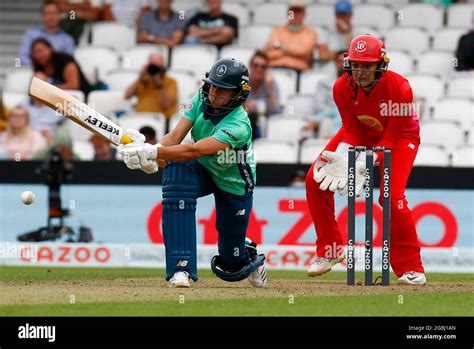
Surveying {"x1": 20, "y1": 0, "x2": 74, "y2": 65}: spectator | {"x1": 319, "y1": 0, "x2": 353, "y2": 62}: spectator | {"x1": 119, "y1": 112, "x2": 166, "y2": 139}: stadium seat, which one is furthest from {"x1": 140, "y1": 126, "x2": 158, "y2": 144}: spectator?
{"x1": 319, "y1": 0, "x2": 353, "y2": 62}: spectator

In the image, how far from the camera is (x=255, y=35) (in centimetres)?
1620

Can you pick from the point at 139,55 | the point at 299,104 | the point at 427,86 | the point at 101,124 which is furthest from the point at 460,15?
the point at 101,124

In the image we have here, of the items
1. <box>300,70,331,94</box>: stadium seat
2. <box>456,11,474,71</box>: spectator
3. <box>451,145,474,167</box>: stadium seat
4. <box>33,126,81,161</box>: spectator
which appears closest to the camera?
<box>451,145,474,167</box>: stadium seat

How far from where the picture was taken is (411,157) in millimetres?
9555

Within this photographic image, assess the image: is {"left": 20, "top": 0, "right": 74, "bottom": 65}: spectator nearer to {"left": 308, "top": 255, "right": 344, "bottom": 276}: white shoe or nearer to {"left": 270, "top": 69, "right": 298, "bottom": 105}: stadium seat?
{"left": 270, "top": 69, "right": 298, "bottom": 105}: stadium seat

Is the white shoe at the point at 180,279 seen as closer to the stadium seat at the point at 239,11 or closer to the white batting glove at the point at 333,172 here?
the white batting glove at the point at 333,172

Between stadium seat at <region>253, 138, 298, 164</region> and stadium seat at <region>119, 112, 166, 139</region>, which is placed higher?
stadium seat at <region>119, 112, 166, 139</region>

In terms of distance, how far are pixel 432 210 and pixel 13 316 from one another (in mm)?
6915

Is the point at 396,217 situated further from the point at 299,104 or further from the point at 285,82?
the point at 285,82

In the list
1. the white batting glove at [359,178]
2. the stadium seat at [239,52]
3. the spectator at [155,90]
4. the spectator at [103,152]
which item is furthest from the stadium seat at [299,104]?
the white batting glove at [359,178]

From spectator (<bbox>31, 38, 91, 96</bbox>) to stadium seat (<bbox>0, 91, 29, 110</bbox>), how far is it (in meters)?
0.42

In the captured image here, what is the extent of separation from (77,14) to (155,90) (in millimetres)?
2240
